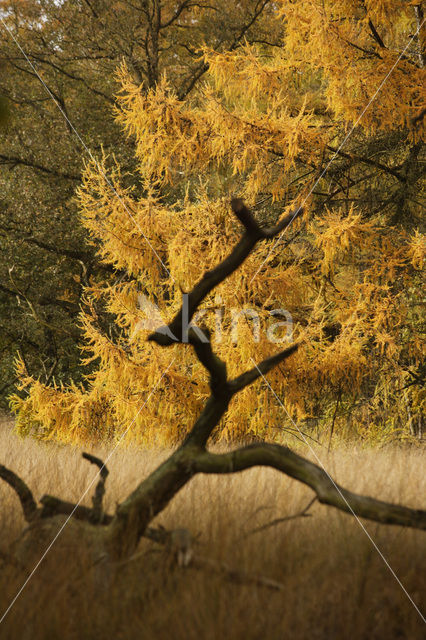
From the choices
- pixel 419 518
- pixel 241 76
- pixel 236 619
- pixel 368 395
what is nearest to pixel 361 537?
pixel 419 518

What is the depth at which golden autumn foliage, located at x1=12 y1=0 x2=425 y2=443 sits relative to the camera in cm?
742

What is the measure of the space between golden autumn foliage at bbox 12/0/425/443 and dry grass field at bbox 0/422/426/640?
4.45 m

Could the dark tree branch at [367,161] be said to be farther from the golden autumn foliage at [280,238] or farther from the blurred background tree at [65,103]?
the blurred background tree at [65,103]

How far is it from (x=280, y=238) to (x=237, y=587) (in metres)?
5.78

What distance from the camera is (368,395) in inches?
347

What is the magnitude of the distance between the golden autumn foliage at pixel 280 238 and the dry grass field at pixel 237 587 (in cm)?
445

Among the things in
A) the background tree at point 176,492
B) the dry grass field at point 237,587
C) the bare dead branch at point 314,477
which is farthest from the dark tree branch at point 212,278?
the dry grass field at point 237,587

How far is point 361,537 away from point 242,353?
15.5 feet

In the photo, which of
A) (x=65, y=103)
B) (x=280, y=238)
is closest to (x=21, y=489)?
(x=280, y=238)

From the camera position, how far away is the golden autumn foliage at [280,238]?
7.42 meters

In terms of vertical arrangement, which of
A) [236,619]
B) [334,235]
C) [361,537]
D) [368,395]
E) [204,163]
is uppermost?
[204,163]

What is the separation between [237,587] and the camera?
94.5 inches

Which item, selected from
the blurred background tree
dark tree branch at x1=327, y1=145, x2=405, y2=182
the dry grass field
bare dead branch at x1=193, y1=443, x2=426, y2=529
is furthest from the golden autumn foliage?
bare dead branch at x1=193, y1=443, x2=426, y2=529

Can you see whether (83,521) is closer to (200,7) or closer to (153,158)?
(153,158)
